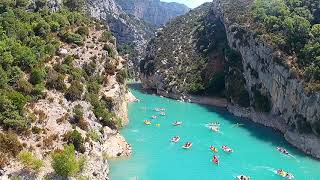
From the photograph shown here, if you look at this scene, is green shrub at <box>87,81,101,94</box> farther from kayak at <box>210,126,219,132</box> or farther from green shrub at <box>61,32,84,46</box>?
kayak at <box>210,126,219,132</box>

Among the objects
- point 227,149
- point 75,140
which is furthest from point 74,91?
point 227,149

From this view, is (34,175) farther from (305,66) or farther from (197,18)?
(197,18)

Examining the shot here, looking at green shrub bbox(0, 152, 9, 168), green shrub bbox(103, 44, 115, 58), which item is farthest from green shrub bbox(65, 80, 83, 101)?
green shrub bbox(103, 44, 115, 58)

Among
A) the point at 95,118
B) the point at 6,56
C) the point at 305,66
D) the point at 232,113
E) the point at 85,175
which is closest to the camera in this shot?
the point at 85,175

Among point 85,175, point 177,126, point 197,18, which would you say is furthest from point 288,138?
point 197,18

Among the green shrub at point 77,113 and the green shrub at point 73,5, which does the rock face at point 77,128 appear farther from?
the green shrub at point 73,5

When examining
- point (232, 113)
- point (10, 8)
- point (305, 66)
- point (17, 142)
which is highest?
point (10, 8)

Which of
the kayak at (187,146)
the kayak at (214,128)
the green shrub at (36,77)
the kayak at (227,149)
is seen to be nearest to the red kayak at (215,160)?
the kayak at (227,149)
